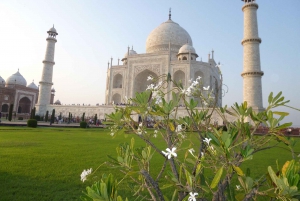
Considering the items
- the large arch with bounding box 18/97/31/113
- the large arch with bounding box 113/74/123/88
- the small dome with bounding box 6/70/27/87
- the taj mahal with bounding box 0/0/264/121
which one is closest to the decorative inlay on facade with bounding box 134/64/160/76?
the taj mahal with bounding box 0/0/264/121

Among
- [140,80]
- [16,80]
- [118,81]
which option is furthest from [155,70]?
[16,80]

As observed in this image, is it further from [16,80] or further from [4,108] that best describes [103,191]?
[16,80]

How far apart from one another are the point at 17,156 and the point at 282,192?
394cm

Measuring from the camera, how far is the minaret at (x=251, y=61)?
14086mm

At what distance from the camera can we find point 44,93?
70.2 ft

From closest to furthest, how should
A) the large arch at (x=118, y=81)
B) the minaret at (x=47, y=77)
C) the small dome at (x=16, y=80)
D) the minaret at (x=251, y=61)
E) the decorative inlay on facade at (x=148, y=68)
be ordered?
the minaret at (x=251, y=61), the minaret at (x=47, y=77), the decorative inlay on facade at (x=148, y=68), the large arch at (x=118, y=81), the small dome at (x=16, y=80)

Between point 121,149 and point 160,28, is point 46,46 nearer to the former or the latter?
point 160,28

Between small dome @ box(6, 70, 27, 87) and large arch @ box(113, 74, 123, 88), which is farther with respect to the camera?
small dome @ box(6, 70, 27, 87)

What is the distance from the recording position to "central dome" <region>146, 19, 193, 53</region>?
80.2 feet

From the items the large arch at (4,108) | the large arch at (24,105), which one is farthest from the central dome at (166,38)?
the large arch at (4,108)

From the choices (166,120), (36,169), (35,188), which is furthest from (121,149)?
(36,169)

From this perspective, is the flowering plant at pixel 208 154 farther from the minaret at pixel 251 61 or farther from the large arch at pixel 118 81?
the large arch at pixel 118 81

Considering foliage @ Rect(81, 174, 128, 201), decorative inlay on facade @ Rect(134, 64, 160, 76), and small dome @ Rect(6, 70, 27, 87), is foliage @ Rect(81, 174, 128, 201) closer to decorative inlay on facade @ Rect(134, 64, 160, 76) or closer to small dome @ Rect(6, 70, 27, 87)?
decorative inlay on facade @ Rect(134, 64, 160, 76)

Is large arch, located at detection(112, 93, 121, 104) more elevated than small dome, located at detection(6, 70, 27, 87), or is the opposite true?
small dome, located at detection(6, 70, 27, 87)
